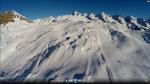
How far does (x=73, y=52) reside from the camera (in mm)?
74125

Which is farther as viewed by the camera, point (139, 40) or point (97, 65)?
point (139, 40)

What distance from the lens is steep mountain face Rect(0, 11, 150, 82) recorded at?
62750 mm

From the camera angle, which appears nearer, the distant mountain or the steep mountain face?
the steep mountain face

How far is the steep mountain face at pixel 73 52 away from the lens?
62.8 m

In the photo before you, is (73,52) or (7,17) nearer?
(73,52)

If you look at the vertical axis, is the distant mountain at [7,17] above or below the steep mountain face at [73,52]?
above

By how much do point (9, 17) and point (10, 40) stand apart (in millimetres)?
14117

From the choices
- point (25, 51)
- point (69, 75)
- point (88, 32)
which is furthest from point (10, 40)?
point (69, 75)

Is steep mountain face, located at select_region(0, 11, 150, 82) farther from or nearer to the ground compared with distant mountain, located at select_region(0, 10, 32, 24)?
nearer to the ground

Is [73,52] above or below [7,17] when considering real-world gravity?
below

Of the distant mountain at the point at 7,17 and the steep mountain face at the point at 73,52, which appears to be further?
the distant mountain at the point at 7,17

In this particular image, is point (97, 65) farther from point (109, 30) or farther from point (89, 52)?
point (109, 30)

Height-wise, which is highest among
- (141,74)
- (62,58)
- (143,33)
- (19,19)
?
(19,19)

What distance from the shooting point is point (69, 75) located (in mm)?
61281
